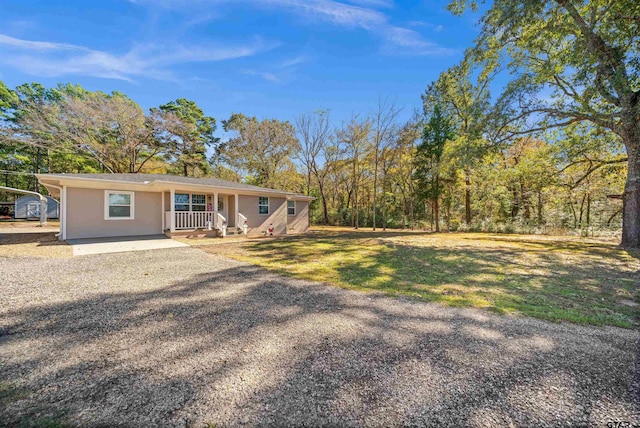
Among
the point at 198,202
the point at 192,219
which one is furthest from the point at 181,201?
the point at 192,219

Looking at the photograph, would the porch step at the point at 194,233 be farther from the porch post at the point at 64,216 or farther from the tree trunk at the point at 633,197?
the tree trunk at the point at 633,197

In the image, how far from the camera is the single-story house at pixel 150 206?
945 centimetres

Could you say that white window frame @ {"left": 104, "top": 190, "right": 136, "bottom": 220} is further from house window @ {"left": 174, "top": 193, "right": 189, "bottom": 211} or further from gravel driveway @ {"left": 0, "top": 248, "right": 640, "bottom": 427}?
gravel driveway @ {"left": 0, "top": 248, "right": 640, "bottom": 427}

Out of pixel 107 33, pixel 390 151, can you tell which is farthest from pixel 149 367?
pixel 390 151

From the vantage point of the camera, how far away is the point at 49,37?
1070 cm

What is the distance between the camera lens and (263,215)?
1334 cm

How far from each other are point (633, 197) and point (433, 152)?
901 centimetres

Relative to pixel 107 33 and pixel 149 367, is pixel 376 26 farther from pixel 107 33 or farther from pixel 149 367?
pixel 149 367

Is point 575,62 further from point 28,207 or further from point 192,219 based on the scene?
point 28,207

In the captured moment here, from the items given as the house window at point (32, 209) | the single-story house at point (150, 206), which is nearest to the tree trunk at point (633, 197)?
the single-story house at point (150, 206)

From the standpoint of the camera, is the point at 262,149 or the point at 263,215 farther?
the point at 262,149

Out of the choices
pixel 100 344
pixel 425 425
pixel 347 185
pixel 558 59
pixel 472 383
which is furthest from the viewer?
pixel 347 185

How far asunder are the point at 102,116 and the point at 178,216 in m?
13.3

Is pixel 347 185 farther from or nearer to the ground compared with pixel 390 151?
nearer to the ground
